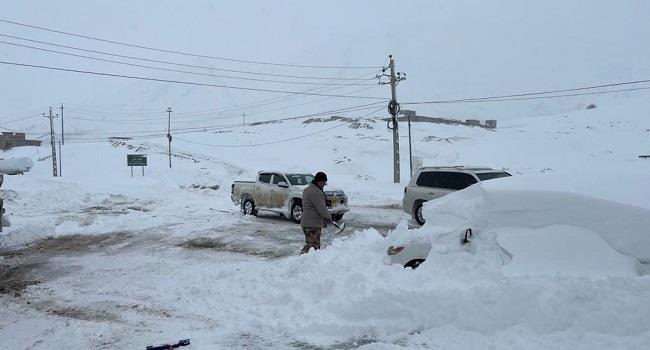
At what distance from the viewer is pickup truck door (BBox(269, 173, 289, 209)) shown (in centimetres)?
1798

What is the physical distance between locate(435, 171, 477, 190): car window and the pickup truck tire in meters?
7.02

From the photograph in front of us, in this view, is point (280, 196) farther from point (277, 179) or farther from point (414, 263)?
point (414, 263)

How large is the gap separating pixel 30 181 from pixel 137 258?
23.1 meters

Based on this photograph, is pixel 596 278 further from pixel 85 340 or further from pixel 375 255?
pixel 85 340

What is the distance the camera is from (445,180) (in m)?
15.4

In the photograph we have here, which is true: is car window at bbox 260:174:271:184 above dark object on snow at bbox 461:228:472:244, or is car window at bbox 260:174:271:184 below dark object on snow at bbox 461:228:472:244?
above

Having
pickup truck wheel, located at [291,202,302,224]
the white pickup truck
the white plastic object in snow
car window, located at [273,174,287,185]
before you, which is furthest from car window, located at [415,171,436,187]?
the white plastic object in snow

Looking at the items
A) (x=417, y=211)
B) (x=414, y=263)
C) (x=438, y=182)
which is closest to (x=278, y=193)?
(x=417, y=211)

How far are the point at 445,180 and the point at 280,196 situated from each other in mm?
5625

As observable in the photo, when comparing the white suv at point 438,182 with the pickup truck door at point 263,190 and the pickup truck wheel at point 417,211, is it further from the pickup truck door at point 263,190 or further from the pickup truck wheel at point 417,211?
the pickup truck door at point 263,190

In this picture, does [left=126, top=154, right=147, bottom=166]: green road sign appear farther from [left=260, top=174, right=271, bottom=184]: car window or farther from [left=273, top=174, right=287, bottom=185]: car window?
[left=273, top=174, right=287, bottom=185]: car window

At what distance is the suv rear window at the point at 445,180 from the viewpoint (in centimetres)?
1476

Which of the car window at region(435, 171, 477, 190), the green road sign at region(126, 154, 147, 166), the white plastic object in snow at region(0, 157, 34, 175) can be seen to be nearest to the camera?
the car window at region(435, 171, 477, 190)

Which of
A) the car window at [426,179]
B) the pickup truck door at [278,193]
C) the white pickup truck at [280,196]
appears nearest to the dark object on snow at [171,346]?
the car window at [426,179]
